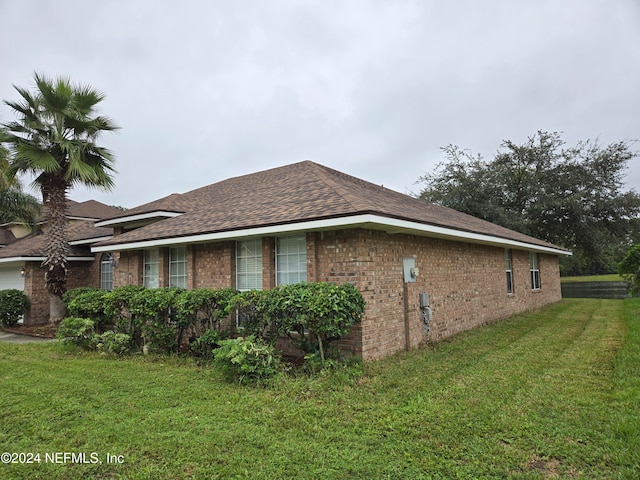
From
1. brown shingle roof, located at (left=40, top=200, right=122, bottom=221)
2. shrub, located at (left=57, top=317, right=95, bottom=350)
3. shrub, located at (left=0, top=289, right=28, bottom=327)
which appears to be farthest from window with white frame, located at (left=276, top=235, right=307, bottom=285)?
brown shingle roof, located at (left=40, top=200, right=122, bottom=221)

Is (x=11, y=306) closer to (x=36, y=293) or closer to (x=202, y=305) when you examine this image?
(x=36, y=293)

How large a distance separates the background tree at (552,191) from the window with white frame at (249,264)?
934 inches

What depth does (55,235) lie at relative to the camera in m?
12.7

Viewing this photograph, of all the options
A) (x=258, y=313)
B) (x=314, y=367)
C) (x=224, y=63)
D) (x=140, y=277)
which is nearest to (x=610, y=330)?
(x=314, y=367)

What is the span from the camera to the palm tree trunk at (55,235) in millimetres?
12648

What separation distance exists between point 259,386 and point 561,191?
3037 cm

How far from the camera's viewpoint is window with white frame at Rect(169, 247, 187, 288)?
967 cm

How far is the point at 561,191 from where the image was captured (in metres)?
28.1

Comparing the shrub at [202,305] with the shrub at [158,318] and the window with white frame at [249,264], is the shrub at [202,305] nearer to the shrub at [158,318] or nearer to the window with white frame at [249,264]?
the shrub at [158,318]

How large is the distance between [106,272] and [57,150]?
4827 millimetres

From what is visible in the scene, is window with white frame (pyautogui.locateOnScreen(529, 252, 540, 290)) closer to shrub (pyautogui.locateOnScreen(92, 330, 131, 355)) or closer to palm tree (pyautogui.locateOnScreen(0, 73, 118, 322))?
shrub (pyautogui.locateOnScreen(92, 330, 131, 355))

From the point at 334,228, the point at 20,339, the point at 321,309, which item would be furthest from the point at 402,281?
the point at 20,339

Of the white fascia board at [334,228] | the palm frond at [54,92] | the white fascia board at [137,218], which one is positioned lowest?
the white fascia board at [334,228]

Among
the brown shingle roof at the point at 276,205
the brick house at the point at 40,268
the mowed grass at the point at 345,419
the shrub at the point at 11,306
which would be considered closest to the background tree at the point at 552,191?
the brown shingle roof at the point at 276,205
